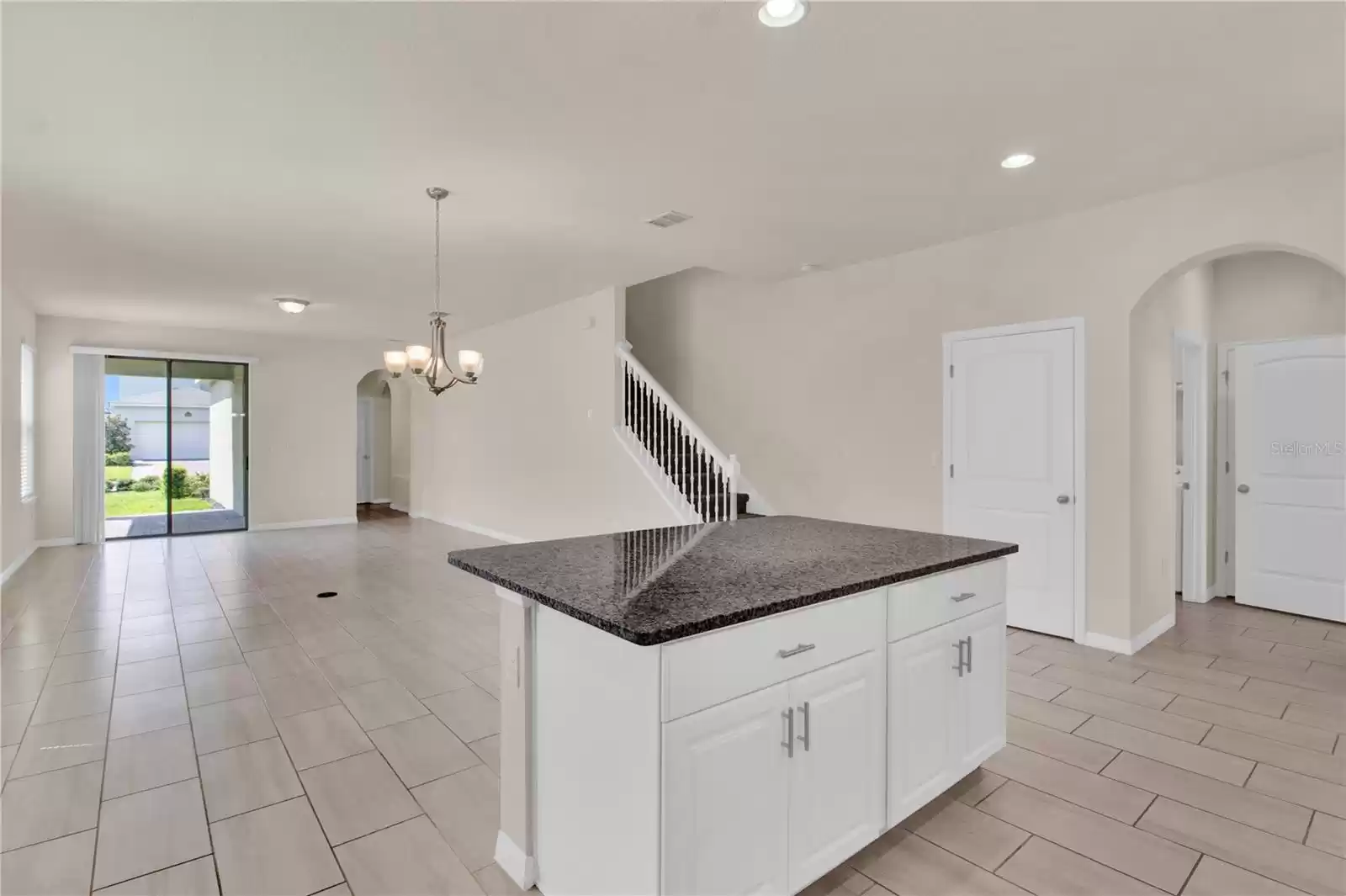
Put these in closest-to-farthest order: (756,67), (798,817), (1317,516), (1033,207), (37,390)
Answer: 1. (798,817)
2. (756,67)
3. (1033,207)
4. (1317,516)
5. (37,390)

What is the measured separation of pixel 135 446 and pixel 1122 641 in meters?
10.4

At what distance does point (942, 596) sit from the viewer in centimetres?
223

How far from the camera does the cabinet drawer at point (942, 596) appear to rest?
2.06 m

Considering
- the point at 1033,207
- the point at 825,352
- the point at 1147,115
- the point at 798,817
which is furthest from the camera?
the point at 825,352

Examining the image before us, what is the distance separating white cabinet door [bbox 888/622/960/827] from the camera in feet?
6.66

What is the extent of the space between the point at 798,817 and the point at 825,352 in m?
4.27

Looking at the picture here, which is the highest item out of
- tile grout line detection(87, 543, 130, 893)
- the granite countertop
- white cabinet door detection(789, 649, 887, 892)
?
the granite countertop

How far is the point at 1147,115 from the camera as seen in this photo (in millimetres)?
2859

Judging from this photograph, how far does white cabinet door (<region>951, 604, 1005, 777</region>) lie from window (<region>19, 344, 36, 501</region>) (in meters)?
8.47

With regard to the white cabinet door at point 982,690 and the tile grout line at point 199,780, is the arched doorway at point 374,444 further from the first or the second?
the white cabinet door at point 982,690

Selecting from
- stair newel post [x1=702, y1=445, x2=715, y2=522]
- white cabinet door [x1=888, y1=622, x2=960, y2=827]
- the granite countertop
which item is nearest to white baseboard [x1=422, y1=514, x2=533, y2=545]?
stair newel post [x1=702, y1=445, x2=715, y2=522]

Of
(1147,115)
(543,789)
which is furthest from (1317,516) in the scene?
(543,789)

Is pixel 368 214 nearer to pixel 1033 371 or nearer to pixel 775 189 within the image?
pixel 775 189

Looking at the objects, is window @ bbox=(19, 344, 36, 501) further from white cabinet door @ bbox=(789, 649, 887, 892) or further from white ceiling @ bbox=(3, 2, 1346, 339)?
white cabinet door @ bbox=(789, 649, 887, 892)
